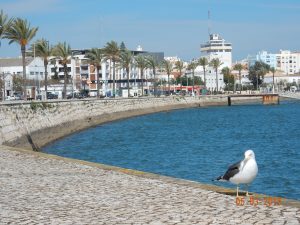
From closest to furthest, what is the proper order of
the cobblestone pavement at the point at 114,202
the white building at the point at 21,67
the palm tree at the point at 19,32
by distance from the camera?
the cobblestone pavement at the point at 114,202
the palm tree at the point at 19,32
the white building at the point at 21,67

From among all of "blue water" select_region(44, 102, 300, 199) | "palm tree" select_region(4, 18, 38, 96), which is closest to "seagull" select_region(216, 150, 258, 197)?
"blue water" select_region(44, 102, 300, 199)

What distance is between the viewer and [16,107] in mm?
44688

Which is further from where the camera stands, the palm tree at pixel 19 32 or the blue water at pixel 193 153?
the palm tree at pixel 19 32

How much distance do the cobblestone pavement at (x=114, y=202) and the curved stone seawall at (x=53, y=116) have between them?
69.9ft

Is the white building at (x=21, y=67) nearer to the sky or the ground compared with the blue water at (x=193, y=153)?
nearer to the sky

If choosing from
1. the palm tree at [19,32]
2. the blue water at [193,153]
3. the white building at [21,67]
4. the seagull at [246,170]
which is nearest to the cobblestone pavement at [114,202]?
the seagull at [246,170]

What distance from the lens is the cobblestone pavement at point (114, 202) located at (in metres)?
10.2

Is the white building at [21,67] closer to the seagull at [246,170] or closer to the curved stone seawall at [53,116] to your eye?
the curved stone seawall at [53,116]

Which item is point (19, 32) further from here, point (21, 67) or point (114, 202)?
point (21, 67)

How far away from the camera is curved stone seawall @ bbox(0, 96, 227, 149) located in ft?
133

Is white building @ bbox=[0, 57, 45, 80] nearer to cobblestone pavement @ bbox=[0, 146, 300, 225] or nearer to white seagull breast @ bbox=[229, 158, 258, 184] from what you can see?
cobblestone pavement @ bbox=[0, 146, 300, 225]

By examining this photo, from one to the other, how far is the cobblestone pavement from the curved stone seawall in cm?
2129

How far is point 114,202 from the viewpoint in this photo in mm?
11984

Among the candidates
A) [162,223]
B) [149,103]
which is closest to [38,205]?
[162,223]
